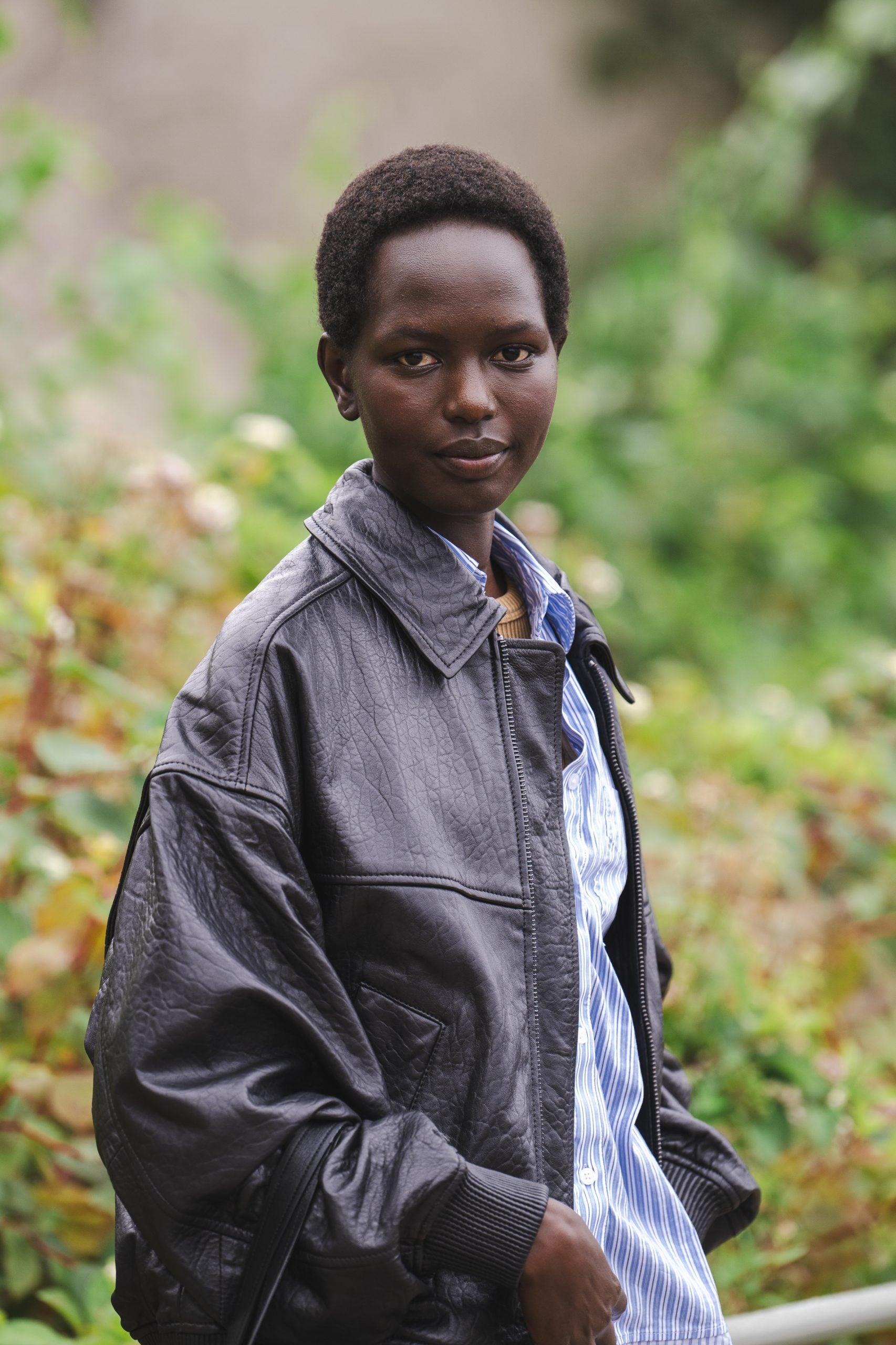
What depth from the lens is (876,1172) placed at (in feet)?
8.34

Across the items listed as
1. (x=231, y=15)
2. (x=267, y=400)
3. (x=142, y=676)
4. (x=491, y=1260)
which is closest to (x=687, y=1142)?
(x=491, y=1260)

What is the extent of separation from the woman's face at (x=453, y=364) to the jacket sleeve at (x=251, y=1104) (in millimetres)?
378

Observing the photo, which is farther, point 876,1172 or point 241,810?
point 876,1172

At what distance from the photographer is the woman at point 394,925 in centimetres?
115

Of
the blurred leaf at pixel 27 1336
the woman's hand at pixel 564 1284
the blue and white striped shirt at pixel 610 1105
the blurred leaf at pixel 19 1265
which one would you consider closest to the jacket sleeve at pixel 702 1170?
the blue and white striped shirt at pixel 610 1105

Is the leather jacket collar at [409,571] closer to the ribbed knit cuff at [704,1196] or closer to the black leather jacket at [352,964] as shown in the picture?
the black leather jacket at [352,964]

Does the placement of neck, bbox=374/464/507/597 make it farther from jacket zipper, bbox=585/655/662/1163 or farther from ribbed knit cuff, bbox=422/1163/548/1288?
ribbed knit cuff, bbox=422/1163/548/1288

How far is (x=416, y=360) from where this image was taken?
1311mm

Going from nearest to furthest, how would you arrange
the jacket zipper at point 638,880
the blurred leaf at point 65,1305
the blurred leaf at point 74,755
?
the jacket zipper at point 638,880 < the blurred leaf at point 65,1305 < the blurred leaf at point 74,755

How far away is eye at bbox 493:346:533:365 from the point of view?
133cm

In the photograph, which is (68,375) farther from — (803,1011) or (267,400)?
(803,1011)

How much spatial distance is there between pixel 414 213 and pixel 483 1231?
915 millimetres

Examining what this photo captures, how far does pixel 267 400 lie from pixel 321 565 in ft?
13.3

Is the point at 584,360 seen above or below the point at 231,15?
below
